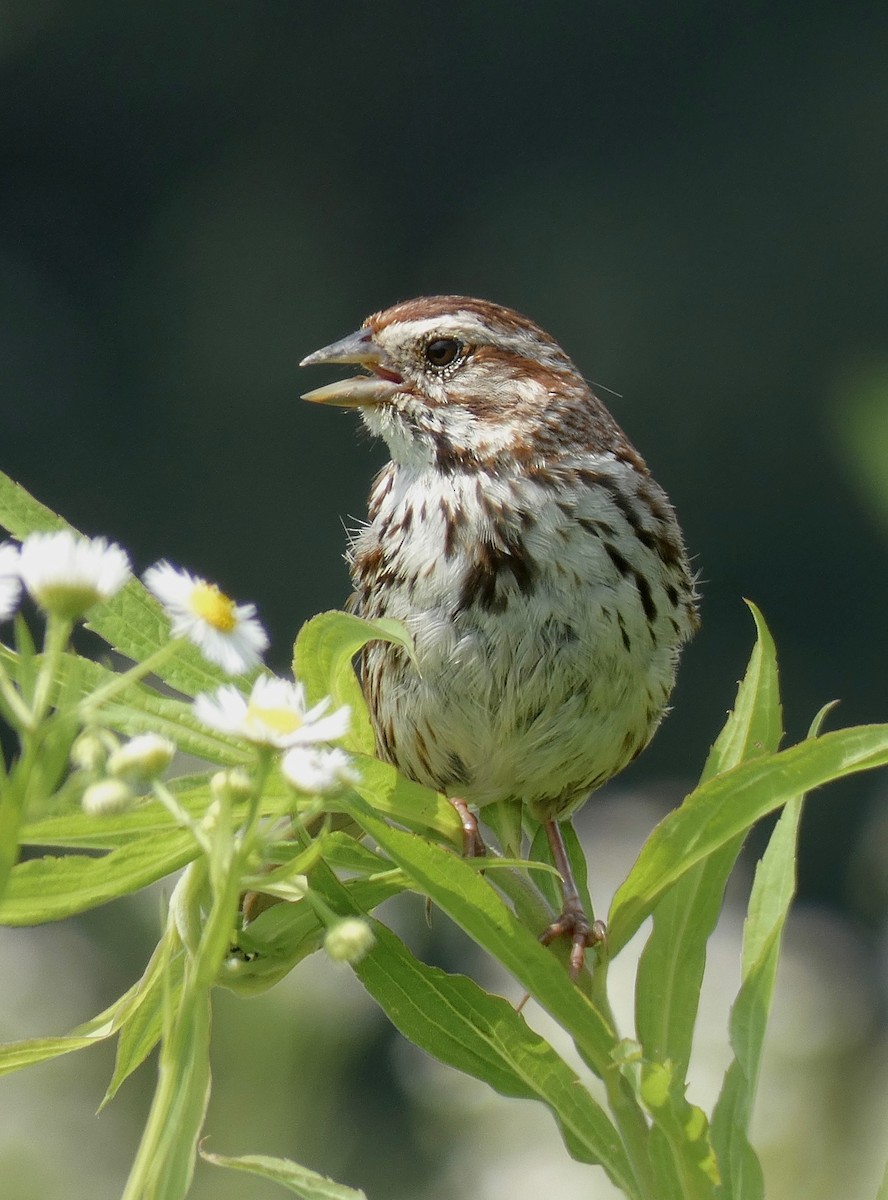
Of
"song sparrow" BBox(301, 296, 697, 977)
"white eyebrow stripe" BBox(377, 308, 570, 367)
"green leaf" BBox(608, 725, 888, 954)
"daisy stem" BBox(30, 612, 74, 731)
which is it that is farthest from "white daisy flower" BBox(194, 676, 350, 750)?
"white eyebrow stripe" BBox(377, 308, 570, 367)

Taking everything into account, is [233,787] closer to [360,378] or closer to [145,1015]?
[145,1015]

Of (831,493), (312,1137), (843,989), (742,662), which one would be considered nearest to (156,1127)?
(312,1137)

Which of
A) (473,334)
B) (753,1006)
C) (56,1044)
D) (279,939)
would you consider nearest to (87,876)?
(56,1044)

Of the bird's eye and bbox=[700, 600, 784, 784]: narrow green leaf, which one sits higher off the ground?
the bird's eye

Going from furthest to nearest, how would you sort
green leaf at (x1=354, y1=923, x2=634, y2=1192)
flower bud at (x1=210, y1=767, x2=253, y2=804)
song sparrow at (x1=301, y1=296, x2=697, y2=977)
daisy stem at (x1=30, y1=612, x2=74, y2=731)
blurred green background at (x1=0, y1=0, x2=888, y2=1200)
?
blurred green background at (x1=0, y1=0, x2=888, y2=1200)
song sparrow at (x1=301, y1=296, x2=697, y2=977)
green leaf at (x1=354, y1=923, x2=634, y2=1192)
flower bud at (x1=210, y1=767, x2=253, y2=804)
daisy stem at (x1=30, y1=612, x2=74, y2=731)

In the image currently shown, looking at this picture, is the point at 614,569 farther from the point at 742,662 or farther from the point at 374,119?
the point at 374,119

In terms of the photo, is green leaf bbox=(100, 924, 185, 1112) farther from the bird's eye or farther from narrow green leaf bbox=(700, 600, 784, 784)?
the bird's eye

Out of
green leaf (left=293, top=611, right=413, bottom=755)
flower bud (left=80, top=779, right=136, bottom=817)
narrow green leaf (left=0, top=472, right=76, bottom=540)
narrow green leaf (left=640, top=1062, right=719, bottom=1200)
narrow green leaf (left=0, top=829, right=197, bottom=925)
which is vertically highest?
narrow green leaf (left=0, top=472, right=76, bottom=540)
